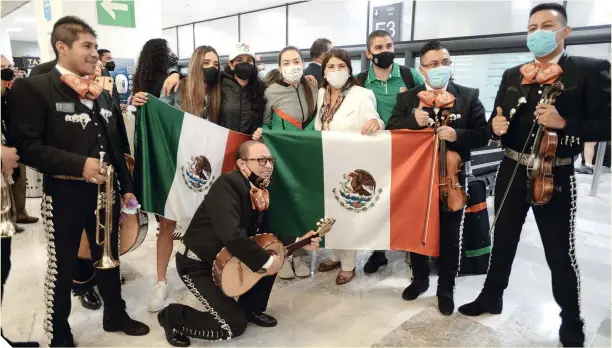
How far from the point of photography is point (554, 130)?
212 centimetres

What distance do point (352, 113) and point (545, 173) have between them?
1192 mm

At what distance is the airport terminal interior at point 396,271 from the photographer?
2438 millimetres

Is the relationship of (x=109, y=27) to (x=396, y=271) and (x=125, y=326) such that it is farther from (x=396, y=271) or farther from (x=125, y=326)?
(x=396, y=271)

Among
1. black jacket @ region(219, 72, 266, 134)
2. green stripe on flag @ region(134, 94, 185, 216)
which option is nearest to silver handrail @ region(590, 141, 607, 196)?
black jacket @ region(219, 72, 266, 134)

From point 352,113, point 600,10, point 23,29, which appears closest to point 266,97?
point 352,113

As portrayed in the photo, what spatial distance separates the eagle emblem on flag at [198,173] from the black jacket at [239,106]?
0.28m

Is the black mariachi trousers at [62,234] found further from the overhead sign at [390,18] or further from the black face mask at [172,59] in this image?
the overhead sign at [390,18]

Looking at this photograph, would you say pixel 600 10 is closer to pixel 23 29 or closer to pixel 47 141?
pixel 47 141

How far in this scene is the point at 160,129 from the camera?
2732 millimetres

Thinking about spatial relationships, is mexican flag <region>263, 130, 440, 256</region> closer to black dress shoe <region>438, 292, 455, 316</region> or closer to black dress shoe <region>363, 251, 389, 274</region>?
black dress shoe <region>438, 292, 455, 316</region>

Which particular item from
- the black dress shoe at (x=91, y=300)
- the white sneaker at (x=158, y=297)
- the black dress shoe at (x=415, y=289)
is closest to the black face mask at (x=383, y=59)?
the black dress shoe at (x=415, y=289)

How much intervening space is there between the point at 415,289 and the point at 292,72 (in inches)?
64.5

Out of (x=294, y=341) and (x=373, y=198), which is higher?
(x=373, y=198)

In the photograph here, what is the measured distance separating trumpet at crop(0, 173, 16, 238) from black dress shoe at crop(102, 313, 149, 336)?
776 millimetres
